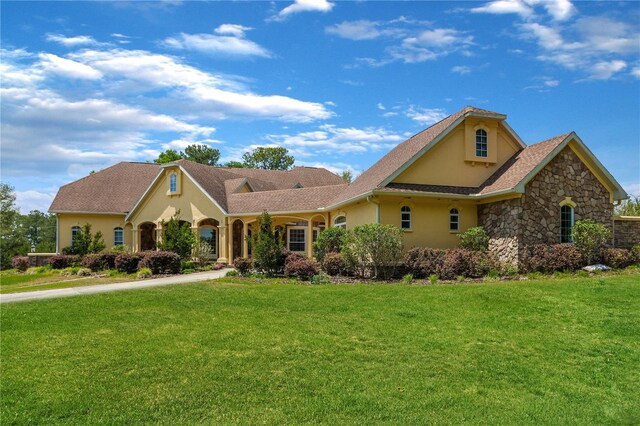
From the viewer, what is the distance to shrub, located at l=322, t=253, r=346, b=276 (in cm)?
1909

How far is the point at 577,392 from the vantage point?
7441 millimetres

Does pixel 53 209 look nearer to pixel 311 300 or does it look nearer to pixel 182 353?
pixel 311 300

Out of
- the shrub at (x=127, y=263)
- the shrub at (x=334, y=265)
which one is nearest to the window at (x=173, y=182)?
the shrub at (x=127, y=263)

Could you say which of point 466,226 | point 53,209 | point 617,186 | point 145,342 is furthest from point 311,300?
point 53,209

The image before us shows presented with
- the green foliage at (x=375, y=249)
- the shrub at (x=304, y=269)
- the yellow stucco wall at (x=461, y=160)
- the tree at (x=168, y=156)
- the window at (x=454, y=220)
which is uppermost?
the tree at (x=168, y=156)

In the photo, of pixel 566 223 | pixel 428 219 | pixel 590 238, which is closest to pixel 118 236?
pixel 428 219

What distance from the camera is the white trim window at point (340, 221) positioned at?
25498 millimetres

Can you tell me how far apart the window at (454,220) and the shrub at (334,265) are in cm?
560

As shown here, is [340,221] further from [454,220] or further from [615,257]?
[615,257]

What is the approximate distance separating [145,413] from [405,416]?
128 inches

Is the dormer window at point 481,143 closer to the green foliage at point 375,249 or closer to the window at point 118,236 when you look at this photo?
the green foliage at point 375,249

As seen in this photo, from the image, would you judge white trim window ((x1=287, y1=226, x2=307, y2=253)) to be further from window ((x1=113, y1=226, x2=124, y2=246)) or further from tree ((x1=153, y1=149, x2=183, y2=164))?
tree ((x1=153, y1=149, x2=183, y2=164))

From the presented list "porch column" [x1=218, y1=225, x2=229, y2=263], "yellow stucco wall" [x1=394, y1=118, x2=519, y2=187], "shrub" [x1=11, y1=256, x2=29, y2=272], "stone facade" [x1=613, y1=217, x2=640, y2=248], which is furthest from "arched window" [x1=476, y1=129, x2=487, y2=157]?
"shrub" [x1=11, y1=256, x2=29, y2=272]

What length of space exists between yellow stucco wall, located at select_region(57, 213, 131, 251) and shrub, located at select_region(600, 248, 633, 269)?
28.7m
